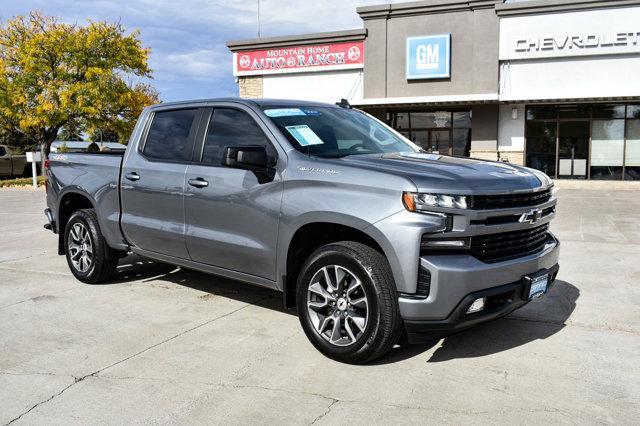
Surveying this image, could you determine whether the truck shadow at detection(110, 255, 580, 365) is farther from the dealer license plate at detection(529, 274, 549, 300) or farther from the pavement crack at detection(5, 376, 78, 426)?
the pavement crack at detection(5, 376, 78, 426)

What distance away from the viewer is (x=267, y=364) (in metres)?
3.90

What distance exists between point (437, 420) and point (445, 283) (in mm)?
782

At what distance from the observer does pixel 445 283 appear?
341cm

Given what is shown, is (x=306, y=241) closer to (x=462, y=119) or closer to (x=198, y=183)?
(x=198, y=183)

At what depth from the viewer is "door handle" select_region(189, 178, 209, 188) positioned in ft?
15.5

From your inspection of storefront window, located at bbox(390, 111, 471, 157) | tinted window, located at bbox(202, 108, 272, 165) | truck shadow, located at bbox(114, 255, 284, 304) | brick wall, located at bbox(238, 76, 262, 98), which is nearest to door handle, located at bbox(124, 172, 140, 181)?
tinted window, located at bbox(202, 108, 272, 165)

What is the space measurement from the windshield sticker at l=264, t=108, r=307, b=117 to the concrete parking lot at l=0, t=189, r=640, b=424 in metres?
1.74

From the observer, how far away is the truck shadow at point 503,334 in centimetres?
410

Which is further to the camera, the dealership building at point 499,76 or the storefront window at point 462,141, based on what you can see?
the storefront window at point 462,141

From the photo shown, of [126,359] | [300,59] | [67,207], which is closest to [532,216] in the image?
[126,359]

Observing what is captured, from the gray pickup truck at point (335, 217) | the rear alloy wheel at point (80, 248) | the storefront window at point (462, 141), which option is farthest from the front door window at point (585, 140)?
the rear alloy wheel at point (80, 248)

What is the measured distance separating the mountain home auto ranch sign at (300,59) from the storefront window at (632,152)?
10481 mm

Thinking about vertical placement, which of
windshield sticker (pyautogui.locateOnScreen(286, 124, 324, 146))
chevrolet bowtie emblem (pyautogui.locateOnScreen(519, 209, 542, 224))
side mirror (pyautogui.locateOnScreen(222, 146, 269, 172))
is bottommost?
chevrolet bowtie emblem (pyautogui.locateOnScreen(519, 209, 542, 224))

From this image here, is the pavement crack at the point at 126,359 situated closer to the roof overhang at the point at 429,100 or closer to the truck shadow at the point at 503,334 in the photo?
the truck shadow at the point at 503,334
